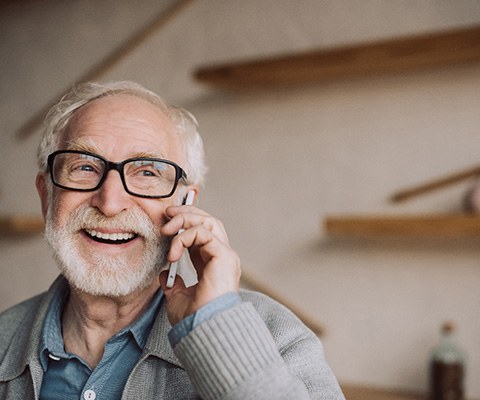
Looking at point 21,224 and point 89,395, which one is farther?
point 21,224

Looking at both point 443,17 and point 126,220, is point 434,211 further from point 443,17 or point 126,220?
point 126,220

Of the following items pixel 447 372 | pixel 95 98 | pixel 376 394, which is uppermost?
pixel 95 98

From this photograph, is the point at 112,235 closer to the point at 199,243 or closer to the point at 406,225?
the point at 199,243

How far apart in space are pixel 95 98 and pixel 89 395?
2.14ft

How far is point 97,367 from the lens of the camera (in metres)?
1.20

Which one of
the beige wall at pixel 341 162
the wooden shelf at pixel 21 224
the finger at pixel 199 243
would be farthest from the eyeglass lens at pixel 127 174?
the wooden shelf at pixel 21 224

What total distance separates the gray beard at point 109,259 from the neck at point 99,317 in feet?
0.16

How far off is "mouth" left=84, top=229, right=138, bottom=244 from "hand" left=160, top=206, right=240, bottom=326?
0.12 m

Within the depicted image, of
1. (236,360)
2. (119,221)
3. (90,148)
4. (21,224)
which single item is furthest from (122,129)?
(21,224)

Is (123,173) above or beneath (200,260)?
above

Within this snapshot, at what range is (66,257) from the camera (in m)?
1.25

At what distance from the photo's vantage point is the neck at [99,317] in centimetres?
128

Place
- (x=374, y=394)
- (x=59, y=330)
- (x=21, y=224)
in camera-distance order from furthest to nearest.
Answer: (x=21, y=224) → (x=374, y=394) → (x=59, y=330)

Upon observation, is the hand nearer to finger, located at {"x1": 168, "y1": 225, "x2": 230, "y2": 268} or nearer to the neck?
finger, located at {"x1": 168, "y1": 225, "x2": 230, "y2": 268}
